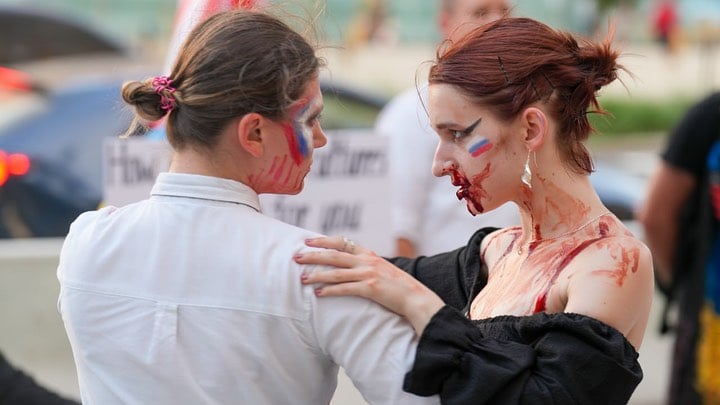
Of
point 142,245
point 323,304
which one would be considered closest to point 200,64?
point 142,245

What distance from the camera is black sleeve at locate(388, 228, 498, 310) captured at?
2.21m

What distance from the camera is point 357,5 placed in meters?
21.3

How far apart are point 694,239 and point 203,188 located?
8.43 ft

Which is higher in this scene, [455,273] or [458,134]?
[458,134]

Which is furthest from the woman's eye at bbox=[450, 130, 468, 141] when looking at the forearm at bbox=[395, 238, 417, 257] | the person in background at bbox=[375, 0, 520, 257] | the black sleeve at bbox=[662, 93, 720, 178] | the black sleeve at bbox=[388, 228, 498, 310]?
the black sleeve at bbox=[662, 93, 720, 178]

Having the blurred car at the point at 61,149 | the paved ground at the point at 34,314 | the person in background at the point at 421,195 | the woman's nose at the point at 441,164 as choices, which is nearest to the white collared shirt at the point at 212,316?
the woman's nose at the point at 441,164

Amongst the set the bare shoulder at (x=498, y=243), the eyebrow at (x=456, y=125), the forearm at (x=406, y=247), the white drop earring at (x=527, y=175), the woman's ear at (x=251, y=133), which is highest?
the eyebrow at (x=456, y=125)

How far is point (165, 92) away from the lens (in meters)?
1.85

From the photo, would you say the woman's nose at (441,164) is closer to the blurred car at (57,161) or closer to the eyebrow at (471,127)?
the eyebrow at (471,127)

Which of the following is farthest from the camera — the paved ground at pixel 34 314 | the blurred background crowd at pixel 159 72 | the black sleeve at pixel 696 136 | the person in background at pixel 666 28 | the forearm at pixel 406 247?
the person in background at pixel 666 28

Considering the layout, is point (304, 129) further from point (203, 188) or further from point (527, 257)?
point (527, 257)

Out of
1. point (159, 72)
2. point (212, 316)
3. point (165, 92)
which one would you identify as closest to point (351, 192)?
point (165, 92)

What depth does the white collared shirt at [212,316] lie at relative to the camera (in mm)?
1718

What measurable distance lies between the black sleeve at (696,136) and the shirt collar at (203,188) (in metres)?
2.35
